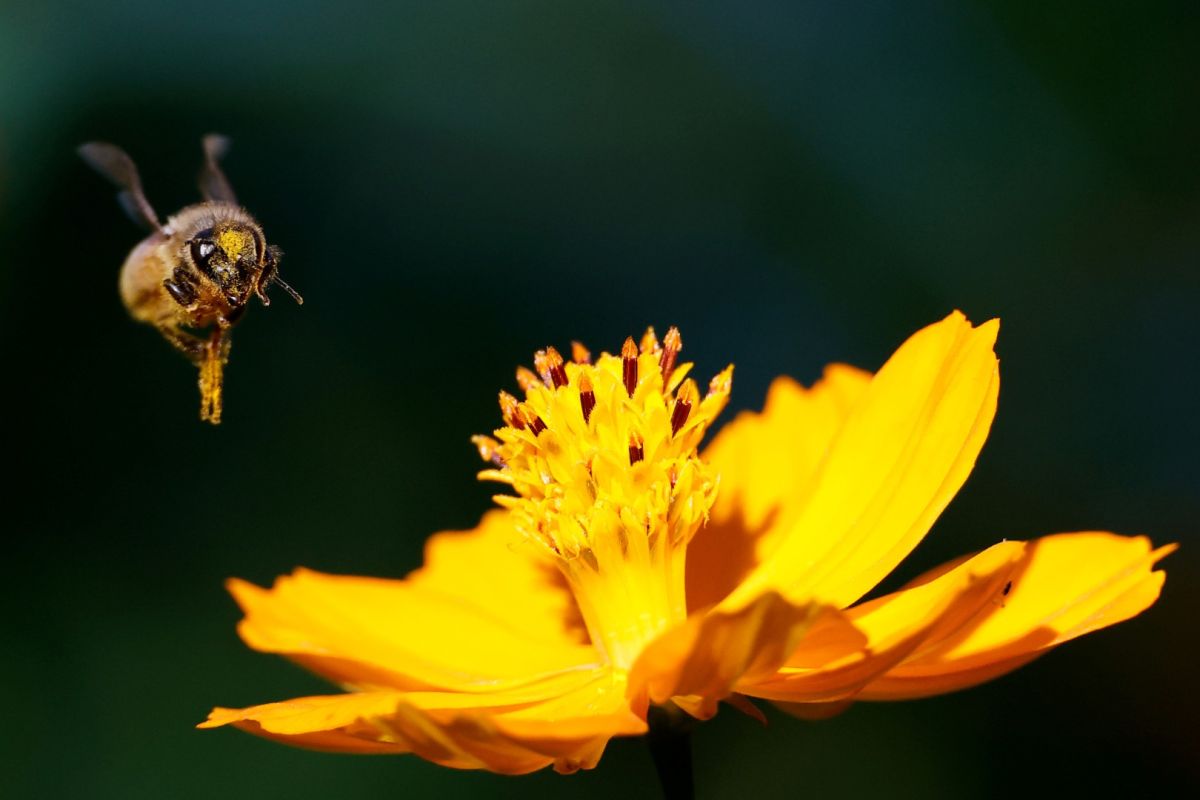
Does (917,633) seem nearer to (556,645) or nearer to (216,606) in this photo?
(556,645)

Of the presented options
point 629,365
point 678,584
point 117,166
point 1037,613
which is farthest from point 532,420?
point 117,166

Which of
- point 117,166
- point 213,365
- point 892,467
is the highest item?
point 117,166

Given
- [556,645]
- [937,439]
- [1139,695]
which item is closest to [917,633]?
[937,439]

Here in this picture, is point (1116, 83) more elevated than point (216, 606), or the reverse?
point (1116, 83)

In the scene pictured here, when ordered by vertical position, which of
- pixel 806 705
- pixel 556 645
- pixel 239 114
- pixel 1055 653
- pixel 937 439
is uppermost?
pixel 239 114

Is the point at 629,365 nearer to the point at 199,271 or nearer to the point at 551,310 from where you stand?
the point at 199,271

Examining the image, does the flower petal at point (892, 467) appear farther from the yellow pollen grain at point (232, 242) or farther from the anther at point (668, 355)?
the yellow pollen grain at point (232, 242)
